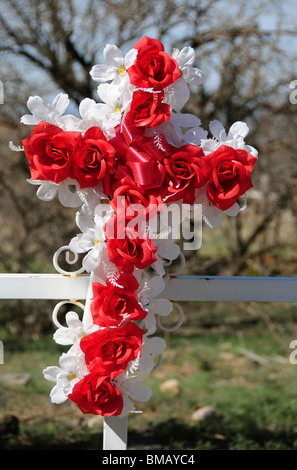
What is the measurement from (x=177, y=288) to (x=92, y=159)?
52cm

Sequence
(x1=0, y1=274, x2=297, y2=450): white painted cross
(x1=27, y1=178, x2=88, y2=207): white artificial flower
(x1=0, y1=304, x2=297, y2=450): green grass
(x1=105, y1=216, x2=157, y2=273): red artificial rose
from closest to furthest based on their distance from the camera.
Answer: (x1=105, y1=216, x2=157, y2=273): red artificial rose, (x1=27, y1=178, x2=88, y2=207): white artificial flower, (x1=0, y1=274, x2=297, y2=450): white painted cross, (x1=0, y1=304, x2=297, y2=450): green grass

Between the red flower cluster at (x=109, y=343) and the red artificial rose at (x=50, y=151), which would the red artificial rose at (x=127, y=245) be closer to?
the red flower cluster at (x=109, y=343)

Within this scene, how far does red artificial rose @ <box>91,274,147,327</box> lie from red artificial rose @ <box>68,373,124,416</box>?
0.16 m

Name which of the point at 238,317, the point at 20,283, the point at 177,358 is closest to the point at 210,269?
the point at 238,317

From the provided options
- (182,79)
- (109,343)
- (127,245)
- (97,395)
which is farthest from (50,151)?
(97,395)

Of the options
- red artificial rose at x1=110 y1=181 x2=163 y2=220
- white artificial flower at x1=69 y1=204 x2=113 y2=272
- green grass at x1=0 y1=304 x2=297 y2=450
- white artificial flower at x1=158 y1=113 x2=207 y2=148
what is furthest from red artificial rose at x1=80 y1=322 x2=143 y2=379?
green grass at x1=0 y1=304 x2=297 y2=450

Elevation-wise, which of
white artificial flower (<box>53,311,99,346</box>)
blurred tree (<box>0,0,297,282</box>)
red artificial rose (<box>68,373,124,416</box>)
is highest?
blurred tree (<box>0,0,297,282</box>)

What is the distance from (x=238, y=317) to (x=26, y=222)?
73.6 inches

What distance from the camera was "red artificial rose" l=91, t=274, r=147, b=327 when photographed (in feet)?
4.53

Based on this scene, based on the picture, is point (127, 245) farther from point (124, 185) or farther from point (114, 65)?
point (114, 65)

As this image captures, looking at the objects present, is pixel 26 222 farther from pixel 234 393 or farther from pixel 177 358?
pixel 234 393

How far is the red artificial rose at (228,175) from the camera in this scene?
1.44 m

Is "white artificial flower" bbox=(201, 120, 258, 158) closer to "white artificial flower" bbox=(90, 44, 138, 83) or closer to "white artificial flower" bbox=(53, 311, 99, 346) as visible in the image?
"white artificial flower" bbox=(90, 44, 138, 83)

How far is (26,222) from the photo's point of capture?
393 centimetres
